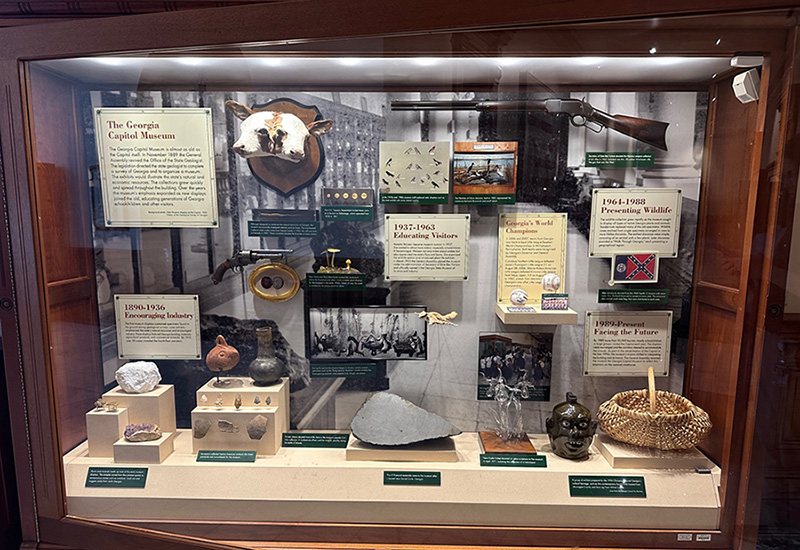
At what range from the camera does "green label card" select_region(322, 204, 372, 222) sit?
1502 millimetres

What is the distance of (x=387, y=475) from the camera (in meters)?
1.47

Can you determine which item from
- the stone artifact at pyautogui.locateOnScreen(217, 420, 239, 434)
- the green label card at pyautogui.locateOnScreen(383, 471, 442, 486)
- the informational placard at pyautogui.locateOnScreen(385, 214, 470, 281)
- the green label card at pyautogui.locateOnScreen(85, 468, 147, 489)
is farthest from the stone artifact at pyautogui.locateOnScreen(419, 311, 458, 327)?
the green label card at pyautogui.locateOnScreen(85, 468, 147, 489)

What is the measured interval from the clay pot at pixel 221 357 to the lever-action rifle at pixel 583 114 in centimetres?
101

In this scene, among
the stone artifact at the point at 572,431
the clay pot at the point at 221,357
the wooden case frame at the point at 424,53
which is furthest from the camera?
the clay pot at the point at 221,357

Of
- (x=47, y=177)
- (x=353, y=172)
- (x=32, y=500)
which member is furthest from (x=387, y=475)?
(x=47, y=177)

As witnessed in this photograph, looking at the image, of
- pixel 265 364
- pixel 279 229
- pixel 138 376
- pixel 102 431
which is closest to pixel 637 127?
pixel 279 229

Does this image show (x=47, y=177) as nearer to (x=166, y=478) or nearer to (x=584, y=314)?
(x=166, y=478)

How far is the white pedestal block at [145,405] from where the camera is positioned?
5.03ft

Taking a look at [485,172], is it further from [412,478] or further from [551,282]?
[412,478]

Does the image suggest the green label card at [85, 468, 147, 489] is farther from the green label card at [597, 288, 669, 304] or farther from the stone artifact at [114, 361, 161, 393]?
the green label card at [597, 288, 669, 304]

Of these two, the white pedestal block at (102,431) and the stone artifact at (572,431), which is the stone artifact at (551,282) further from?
the white pedestal block at (102,431)

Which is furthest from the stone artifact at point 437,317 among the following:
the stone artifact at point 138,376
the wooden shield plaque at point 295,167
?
the stone artifact at point 138,376

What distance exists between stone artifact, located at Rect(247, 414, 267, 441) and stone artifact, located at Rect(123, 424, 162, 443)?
305mm

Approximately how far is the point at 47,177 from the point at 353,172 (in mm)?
915
